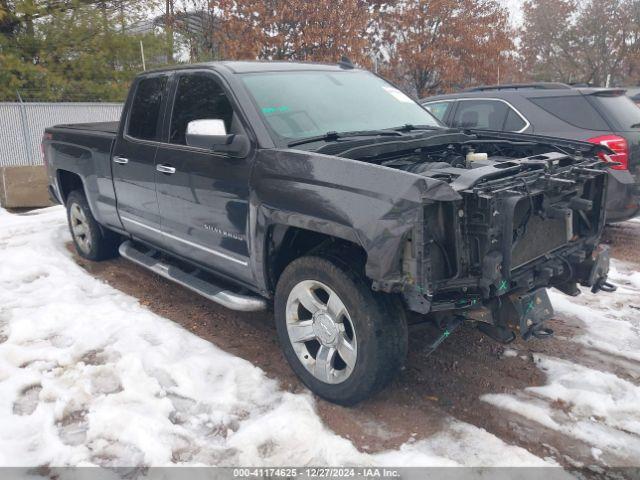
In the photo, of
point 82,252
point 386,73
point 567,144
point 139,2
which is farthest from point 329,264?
point 386,73

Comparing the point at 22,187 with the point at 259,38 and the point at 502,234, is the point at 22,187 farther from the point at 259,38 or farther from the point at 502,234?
the point at 259,38

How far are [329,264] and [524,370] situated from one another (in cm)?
165

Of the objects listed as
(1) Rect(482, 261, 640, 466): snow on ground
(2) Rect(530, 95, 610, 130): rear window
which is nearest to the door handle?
(1) Rect(482, 261, 640, 466): snow on ground

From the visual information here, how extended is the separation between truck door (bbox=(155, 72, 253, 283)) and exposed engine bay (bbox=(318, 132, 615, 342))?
778 mm

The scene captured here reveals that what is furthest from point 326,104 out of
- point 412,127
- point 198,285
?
point 198,285

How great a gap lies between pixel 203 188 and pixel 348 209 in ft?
4.73

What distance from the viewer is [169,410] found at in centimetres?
333

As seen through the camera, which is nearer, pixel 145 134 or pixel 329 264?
pixel 329 264

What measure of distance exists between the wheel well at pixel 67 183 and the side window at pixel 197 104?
250 cm

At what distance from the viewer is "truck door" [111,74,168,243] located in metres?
4.71

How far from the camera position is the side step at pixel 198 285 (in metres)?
3.82

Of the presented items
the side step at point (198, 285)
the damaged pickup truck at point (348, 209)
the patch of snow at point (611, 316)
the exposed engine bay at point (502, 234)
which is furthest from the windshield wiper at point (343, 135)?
the patch of snow at point (611, 316)

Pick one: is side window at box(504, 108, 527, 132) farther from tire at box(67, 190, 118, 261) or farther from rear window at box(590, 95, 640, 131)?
tire at box(67, 190, 118, 261)

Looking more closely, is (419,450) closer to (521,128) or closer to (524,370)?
(524,370)
